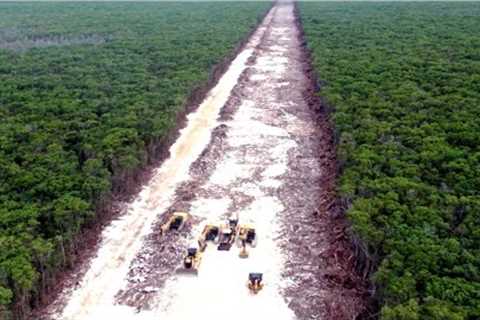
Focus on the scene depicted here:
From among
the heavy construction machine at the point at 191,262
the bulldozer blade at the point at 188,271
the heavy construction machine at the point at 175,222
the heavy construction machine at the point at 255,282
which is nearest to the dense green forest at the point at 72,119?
the heavy construction machine at the point at 175,222

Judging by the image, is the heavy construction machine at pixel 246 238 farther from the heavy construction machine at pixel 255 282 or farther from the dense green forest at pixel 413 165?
the dense green forest at pixel 413 165

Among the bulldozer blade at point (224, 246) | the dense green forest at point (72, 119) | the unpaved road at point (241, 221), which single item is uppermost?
the dense green forest at point (72, 119)

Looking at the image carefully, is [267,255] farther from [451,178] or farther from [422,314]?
[451,178]

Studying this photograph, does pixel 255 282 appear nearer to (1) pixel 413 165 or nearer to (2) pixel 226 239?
(2) pixel 226 239

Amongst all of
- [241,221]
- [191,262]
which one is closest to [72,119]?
[241,221]

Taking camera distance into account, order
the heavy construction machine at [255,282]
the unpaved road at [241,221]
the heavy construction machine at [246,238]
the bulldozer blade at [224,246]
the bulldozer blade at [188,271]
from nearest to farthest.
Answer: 1. the unpaved road at [241,221]
2. the heavy construction machine at [255,282]
3. the bulldozer blade at [188,271]
4. the bulldozer blade at [224,246]
5. the heavy construction machine at [246,238]

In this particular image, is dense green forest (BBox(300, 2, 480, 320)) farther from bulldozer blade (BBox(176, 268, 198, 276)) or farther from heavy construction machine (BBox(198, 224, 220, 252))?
bulldozer blade (BBox(176, 268, 198, 276))

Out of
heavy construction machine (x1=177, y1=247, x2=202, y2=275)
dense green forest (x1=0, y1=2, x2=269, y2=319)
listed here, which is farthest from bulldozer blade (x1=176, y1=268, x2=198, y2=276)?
dense green forest (x1=0, y1=2, x2=269, y2=319)
